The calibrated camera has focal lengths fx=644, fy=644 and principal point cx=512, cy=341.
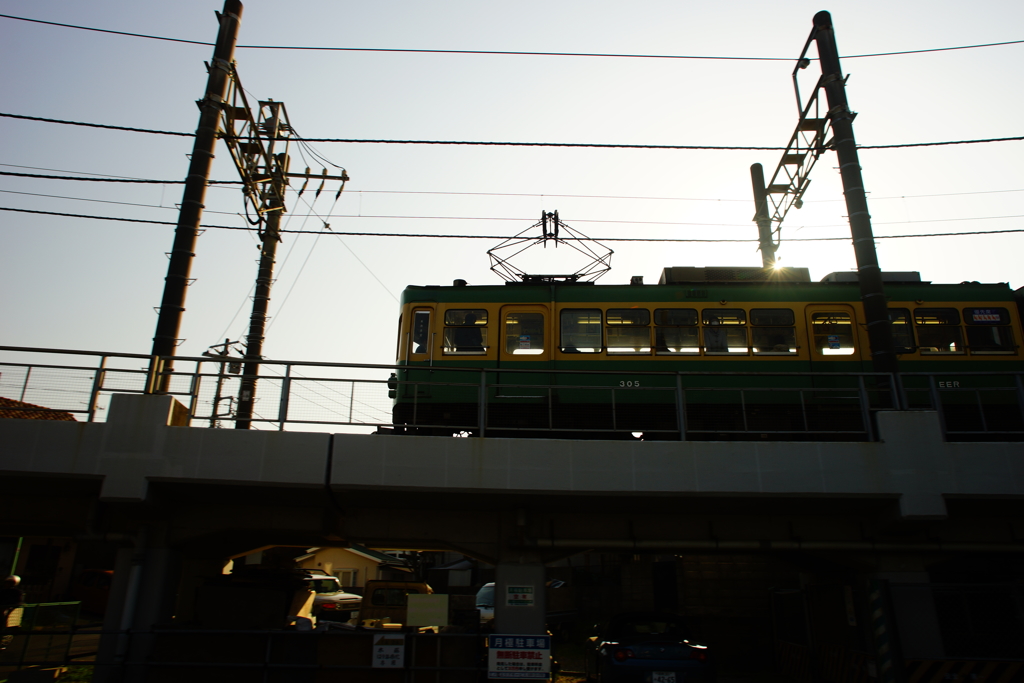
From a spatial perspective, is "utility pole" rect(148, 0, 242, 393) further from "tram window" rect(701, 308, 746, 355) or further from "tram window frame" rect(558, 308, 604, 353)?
"tram window" rect(701, 308, 746, 355)

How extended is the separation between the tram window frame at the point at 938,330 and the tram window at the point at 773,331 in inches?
99.3

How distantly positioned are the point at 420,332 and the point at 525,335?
2086mm

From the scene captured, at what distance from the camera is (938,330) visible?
12891mm

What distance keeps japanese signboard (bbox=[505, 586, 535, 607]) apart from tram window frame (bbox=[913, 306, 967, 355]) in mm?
9042

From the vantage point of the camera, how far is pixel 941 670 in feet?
29.4

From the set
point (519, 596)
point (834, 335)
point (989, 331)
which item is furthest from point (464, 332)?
point (989, 331)

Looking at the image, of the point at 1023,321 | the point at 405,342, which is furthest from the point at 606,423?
the point at 1023,321

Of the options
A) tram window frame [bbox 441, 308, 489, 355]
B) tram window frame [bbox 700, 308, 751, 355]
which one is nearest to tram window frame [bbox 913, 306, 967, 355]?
tram window frame [bbox 700, 308, 751, 355]

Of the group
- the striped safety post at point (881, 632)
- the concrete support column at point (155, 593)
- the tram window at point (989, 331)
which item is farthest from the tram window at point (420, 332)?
the tram window at point (989, 331)

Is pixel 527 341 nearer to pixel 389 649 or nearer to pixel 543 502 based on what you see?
pixel 543 502

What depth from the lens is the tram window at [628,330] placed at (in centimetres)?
1262

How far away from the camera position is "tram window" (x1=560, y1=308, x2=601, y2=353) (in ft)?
41.3

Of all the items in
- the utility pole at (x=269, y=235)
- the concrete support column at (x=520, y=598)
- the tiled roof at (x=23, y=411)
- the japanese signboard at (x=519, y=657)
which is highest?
the utility pole at (x=269, y=235)

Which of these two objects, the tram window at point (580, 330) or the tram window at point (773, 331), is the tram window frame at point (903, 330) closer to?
the tram window at point (773, 331)
